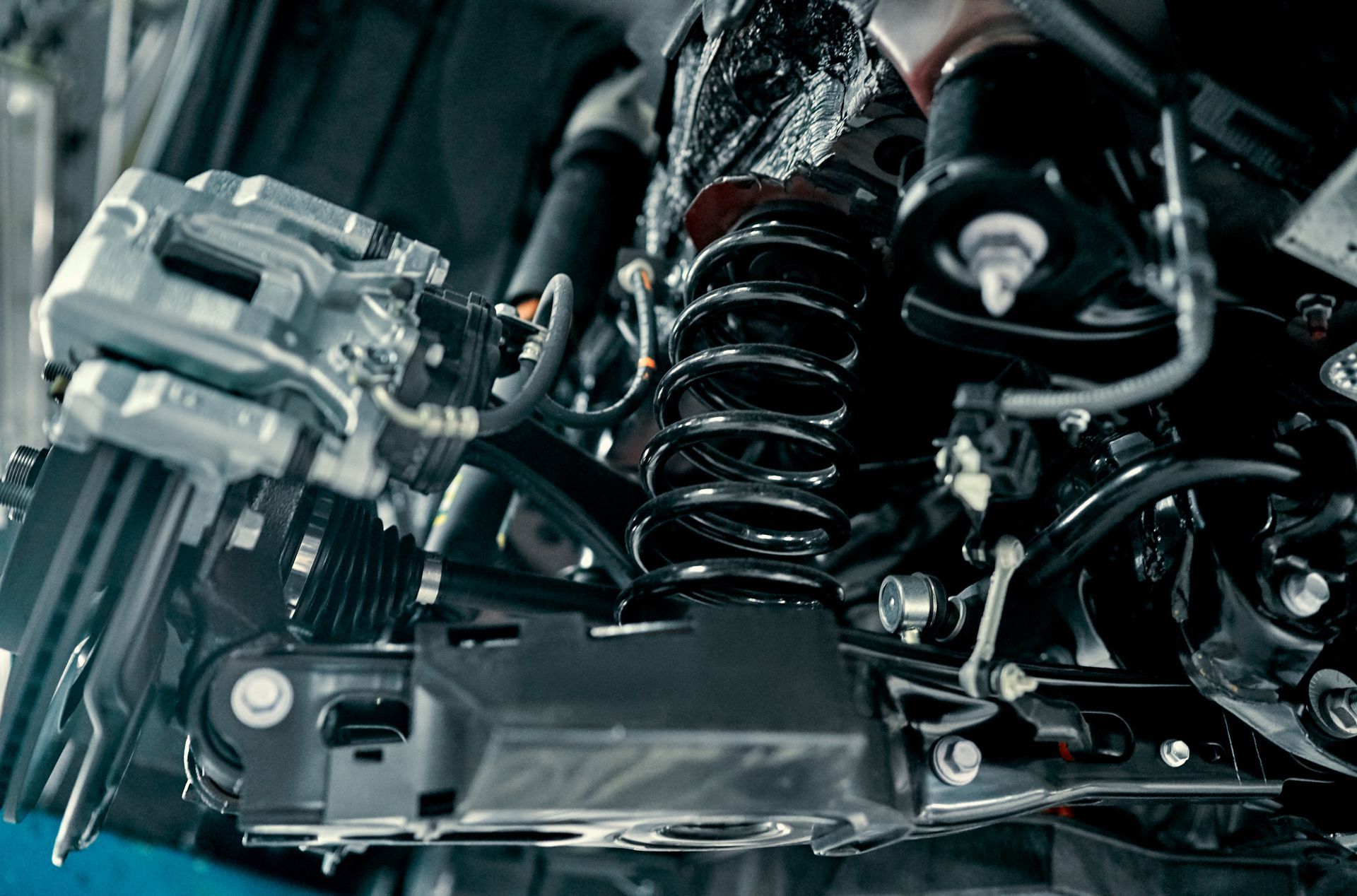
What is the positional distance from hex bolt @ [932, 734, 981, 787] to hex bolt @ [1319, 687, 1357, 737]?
1.13 ft

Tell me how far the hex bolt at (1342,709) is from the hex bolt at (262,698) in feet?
2.91

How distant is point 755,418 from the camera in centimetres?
97

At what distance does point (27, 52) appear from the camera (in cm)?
169

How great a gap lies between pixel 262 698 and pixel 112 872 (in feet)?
1.98

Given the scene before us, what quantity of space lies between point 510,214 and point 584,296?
0.39 m

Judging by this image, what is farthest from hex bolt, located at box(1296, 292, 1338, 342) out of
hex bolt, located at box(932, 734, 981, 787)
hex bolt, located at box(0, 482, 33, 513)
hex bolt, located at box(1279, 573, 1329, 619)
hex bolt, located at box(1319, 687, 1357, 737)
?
hex bolt, located at box(0, 482, 33, 513)

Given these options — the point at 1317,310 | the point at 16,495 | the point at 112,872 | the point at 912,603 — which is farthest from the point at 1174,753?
the point at 112,872

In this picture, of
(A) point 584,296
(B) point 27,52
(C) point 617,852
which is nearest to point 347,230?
(A) point 584,296

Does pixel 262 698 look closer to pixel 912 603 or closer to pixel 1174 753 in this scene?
pixel 912 603

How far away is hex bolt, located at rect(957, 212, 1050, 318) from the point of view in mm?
714

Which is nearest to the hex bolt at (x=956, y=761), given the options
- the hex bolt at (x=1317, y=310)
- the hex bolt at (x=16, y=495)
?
the hex bolt at (x=1317, y=310)

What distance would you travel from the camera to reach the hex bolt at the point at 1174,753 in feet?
3.17

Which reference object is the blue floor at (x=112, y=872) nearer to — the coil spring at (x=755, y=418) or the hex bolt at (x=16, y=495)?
the hex bolt at (x=16, y=495)

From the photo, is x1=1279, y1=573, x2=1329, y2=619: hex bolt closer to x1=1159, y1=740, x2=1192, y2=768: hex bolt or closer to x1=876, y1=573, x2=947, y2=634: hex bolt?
x1=1159, y1=740, x2=1192, y2=768: hex bolt
